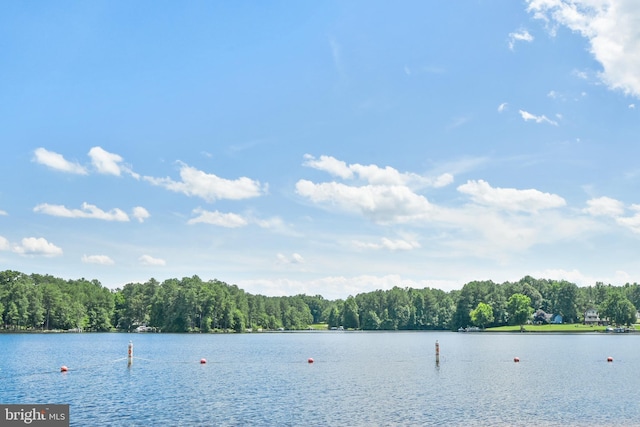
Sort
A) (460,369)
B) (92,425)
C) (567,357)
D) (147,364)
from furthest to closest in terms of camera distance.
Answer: (567,357) < (147,364) < (460,369) < (92,425)

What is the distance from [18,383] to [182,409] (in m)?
25.8

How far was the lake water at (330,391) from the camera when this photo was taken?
146ft

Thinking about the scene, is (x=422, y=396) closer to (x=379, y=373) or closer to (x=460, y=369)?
(x=379, y=373)

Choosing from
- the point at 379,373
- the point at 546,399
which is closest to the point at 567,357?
the point at 379,373

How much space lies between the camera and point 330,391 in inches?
2324

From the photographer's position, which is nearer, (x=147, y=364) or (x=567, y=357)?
(x=147, y=364)

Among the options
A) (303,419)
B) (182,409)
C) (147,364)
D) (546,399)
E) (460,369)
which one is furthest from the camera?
(147,364)

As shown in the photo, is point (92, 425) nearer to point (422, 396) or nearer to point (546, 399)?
point (422, 396)

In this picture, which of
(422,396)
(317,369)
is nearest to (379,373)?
(317,369)

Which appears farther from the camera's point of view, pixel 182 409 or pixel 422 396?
pixel 422 396

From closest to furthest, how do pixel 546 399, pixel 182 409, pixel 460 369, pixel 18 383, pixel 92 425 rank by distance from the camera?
pixel 92 425 → pixel 182 409 → pixel 546 399 → pixel 18 383 → pixel 460 369

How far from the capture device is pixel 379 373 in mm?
76812

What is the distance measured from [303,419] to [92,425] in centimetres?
1507

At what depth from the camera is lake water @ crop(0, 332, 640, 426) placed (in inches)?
1751
